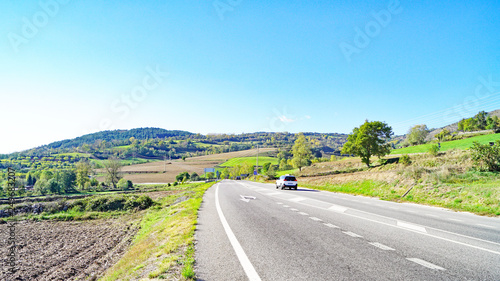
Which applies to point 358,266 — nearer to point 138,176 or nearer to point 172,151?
point 138,176

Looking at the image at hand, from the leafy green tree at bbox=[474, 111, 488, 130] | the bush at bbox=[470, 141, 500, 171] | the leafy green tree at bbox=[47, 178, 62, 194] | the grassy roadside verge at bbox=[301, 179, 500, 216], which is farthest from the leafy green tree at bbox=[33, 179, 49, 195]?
the leafy green tree at bbox=[474, 111, 488, 130]

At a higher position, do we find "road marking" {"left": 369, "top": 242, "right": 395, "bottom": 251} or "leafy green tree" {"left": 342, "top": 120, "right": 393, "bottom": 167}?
"leafy green tree" {"left": 342, "top": 120, "right": 393, "bottom": 167}

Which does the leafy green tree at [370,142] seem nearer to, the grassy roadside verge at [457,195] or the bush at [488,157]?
the grassy roadside verge at [457,195]

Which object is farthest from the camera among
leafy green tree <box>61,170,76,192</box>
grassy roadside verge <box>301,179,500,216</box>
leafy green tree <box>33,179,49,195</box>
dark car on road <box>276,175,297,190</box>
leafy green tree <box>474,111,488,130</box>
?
leafy green tree <box>474,111,488,130</box>

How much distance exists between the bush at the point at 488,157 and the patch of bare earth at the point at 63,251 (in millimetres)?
23072

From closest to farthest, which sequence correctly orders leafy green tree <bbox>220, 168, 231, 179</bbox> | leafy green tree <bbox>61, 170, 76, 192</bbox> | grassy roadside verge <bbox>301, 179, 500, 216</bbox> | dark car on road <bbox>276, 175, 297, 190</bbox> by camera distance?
1. grassy roadside verge <bbox>301, 179, 500, 216</bbox>
2. dark car on road <bbox>276, 175, 297, 190</bbox>
3. leafy green tree <bbox>61, 170, 76, 192</bbox>
4. leafy green tree <bbox>220, 168, 231, 179</bbox>

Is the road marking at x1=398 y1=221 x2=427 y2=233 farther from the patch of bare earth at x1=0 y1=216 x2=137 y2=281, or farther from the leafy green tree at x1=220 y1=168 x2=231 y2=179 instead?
the leafy green tree at x1=220 y1=168 x2=231 y2=179

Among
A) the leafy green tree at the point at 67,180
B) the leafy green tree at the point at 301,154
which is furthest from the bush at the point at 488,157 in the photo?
the leafy green tree at the point at 67,180

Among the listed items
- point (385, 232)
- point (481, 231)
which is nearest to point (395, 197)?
point (481, 231)

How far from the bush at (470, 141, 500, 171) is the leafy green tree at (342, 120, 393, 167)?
29.1m

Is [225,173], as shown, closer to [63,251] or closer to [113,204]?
[113,204]

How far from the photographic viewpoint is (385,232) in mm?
6910

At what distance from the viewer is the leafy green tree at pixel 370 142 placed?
45.8 m

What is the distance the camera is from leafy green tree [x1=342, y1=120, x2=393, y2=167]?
45.8 meters
